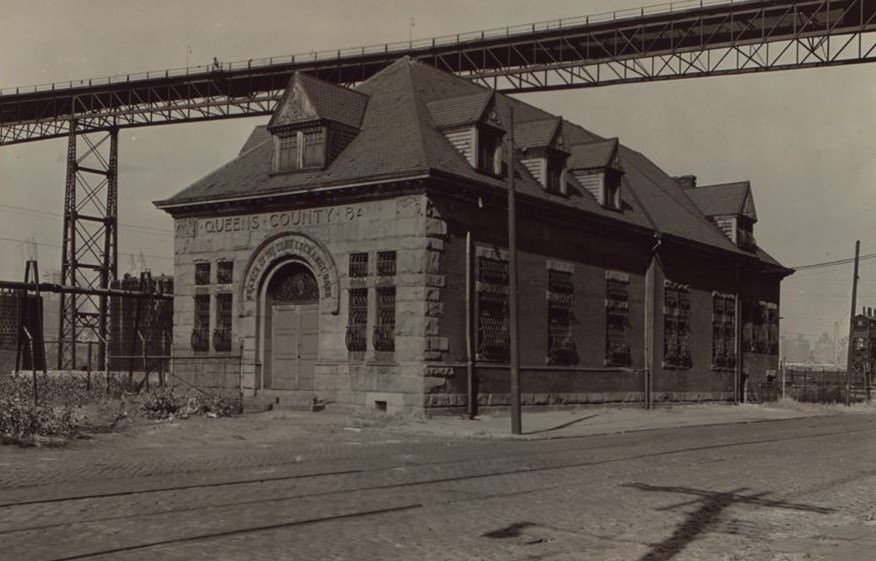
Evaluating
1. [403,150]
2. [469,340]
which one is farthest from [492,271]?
[403,150]

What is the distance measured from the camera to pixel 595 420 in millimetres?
28734

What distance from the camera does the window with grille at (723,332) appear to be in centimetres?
4141

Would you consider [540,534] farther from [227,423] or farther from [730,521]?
[227,423]

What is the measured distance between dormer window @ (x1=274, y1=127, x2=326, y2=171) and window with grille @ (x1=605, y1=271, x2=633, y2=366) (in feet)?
37.3

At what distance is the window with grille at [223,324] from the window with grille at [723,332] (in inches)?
837

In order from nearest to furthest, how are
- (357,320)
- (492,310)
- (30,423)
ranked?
1. (30,423)
2. (357,320)
3. (492,310)

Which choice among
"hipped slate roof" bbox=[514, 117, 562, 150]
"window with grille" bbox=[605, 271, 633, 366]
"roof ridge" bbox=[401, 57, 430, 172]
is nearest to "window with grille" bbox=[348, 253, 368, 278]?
"roof ridge" bbox=[401, 57, 430, 172]

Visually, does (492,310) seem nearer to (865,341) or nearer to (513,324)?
(513,324)

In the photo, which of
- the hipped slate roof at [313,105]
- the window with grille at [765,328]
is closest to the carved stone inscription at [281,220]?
the hipped slate roof at [313,105]

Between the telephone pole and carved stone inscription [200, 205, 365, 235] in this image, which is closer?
the telephone pole

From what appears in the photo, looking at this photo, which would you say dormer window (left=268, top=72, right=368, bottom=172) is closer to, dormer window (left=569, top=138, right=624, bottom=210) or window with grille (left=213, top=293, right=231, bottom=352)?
window with grille (left=213, top=293, right=231, bottom=352)

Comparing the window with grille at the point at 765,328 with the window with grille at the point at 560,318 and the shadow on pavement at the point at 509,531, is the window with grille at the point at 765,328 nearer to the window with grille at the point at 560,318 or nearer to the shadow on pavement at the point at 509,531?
the window with grille at the point at 560,318

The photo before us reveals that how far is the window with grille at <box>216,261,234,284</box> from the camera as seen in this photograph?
3005 centimetres

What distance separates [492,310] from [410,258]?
347 centimetres
